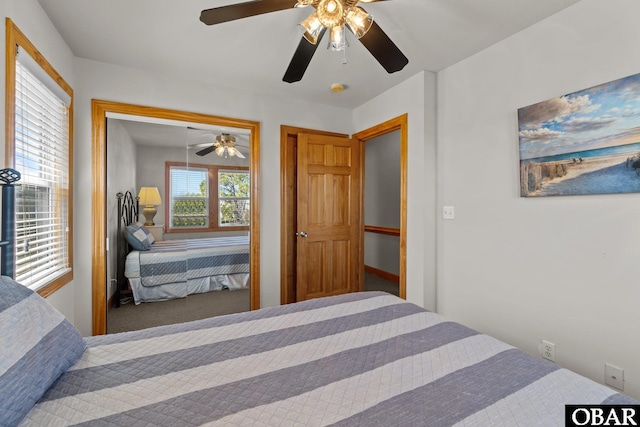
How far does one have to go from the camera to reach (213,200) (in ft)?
11.0

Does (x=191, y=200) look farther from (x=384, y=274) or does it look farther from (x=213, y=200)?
(x=384, y=274)

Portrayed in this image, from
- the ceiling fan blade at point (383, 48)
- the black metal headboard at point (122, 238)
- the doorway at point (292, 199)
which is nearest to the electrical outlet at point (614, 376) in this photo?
the doorway at point (292, 199)

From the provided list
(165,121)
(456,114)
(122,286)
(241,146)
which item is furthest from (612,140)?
(122,286)

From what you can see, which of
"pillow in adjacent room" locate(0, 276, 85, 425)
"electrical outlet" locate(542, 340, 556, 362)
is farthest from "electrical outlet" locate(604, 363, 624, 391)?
"pillow in adjacent room" locate(0, 276, 85, 425)

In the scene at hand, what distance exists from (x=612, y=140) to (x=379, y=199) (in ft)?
12.8

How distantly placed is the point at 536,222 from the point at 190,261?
3.16 meters

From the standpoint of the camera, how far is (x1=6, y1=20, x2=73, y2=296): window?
1.71 metres

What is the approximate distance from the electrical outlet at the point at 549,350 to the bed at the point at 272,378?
45.1 inches

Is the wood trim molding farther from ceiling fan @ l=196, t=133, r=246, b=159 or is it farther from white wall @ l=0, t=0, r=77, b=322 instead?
white wall @ l=0, t=0, r=77, b=322

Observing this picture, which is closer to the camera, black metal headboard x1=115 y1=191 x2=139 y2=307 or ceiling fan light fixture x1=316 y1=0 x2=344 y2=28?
ceiling fan light fixture x1=316 y1=0 x2=344 y2=28

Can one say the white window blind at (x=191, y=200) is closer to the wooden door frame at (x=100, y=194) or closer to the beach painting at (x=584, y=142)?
the wooden door frame at (x=100, y=194)

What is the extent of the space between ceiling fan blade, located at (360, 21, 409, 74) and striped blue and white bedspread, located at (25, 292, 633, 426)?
5.04 ft

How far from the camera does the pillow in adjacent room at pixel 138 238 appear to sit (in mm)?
3481

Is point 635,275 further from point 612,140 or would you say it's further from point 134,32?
point 134,32
